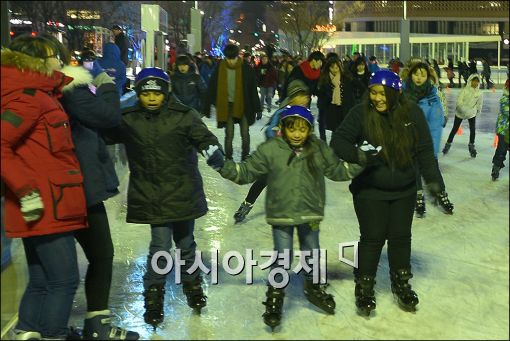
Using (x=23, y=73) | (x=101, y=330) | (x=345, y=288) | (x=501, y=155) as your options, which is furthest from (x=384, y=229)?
(x=501, y=155)

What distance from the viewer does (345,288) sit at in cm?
452

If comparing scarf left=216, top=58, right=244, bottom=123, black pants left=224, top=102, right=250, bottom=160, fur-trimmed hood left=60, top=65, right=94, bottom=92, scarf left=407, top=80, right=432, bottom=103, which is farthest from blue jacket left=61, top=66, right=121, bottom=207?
black pants left=224, top=102, right=250, bottom=160

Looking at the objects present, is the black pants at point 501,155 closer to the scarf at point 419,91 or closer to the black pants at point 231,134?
the scarf at point 419,91

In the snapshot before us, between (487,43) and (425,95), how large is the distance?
49.2 meters

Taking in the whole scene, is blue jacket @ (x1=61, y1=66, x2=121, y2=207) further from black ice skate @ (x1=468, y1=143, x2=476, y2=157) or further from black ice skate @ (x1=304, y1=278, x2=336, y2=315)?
black ice skate @ (x1=468, y1=143, x2=476, y2=157)

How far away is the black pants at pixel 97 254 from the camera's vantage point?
359cm

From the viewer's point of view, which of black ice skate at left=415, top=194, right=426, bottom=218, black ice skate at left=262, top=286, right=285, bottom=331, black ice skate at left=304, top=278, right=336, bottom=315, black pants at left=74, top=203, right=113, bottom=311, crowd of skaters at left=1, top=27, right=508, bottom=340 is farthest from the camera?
black ice skate at left=415, top=194, right=426, bottom=218

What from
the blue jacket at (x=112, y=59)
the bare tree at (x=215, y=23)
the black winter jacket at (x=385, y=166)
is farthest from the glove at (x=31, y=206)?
the bare tree at (x=215, y=23)

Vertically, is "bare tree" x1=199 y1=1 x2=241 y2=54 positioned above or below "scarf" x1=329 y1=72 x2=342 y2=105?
above

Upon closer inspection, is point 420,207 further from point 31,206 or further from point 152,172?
point 31,206

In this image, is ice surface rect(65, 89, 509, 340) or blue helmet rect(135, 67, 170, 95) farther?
blue helmet rect(135, 67, 170, 95)

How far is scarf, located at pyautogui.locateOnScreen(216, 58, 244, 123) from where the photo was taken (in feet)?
27.5

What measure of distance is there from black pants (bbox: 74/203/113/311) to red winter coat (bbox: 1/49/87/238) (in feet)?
0.84

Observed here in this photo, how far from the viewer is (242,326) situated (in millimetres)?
3861
